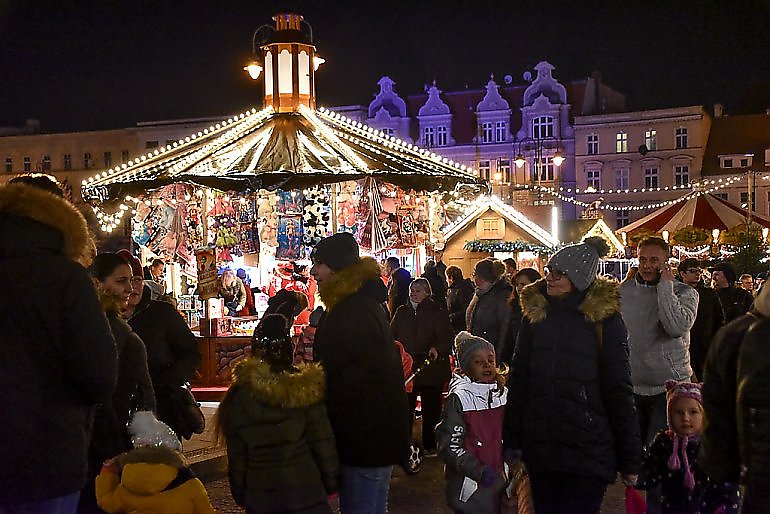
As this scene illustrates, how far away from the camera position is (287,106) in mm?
13602

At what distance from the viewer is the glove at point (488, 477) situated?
5105 millimetres

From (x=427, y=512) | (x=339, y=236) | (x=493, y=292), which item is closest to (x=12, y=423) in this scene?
(x=339, y=236)

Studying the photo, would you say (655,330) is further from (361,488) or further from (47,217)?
(47,217)

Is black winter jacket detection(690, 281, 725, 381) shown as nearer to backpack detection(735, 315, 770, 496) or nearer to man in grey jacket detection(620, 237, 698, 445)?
man in grey jacket detection(620, 237, 698, 445)

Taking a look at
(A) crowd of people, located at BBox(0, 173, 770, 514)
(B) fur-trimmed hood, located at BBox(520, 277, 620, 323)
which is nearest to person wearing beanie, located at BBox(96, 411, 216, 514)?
(A) crowd of people, located at BBox(0, 173, 770, 514)

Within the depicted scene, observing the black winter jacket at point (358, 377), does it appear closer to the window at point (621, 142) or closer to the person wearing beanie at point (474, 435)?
the person wearing beanie at point (474, 435)

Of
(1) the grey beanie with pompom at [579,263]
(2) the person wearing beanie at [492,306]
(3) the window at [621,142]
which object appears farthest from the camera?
(3) the window at [621,142]

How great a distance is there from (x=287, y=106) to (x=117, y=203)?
3007 mm

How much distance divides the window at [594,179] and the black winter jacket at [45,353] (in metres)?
49.4

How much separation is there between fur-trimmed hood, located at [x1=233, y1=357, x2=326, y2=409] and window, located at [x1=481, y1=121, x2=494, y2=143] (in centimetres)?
4861

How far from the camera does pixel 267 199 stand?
12117 mm

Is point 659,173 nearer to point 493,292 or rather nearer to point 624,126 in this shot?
point 624,126

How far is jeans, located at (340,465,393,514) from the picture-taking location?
4805mm

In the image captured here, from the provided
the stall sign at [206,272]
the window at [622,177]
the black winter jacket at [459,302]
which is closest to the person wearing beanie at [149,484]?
the stall sign at [206,272]
